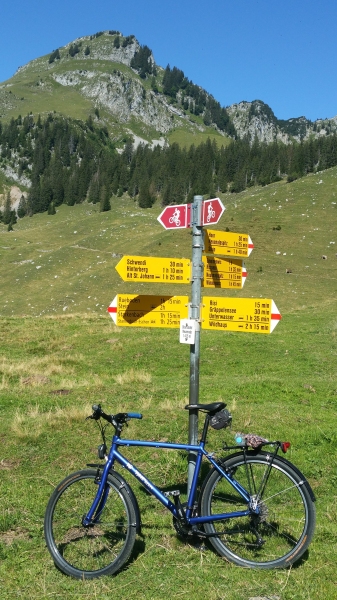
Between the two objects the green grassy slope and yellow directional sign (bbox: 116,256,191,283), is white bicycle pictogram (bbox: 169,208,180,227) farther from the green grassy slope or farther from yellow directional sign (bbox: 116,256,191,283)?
the green grassy slope

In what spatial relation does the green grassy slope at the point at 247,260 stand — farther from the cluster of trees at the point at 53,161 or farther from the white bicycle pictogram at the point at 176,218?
the cluster of trees at the point at 53,161

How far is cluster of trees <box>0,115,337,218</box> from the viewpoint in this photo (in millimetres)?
116375

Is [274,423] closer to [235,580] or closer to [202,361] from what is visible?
[235,580]

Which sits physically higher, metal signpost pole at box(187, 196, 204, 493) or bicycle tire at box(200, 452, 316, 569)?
metal signpost pole at box(187, 196, 204, 493)

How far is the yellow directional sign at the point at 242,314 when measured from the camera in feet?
17.0

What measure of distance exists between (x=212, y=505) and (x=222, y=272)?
2.58m

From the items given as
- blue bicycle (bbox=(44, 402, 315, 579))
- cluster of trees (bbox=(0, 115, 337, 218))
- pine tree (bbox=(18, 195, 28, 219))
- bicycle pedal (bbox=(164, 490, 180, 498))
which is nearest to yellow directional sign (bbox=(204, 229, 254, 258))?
blue bicycle (bbox=(44, 402, 315, 579))

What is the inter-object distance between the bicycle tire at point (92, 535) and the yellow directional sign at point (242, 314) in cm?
200

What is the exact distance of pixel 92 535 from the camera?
4.41 metres

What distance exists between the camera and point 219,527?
438cm

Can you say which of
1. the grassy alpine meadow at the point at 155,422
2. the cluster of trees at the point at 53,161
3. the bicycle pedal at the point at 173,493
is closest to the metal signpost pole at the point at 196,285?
the bicycle pedal at the point at 173,493

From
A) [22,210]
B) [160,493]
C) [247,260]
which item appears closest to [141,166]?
[22,210]

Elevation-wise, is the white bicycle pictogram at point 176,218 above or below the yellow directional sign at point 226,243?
above

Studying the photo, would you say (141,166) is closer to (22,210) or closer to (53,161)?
(22,210)
